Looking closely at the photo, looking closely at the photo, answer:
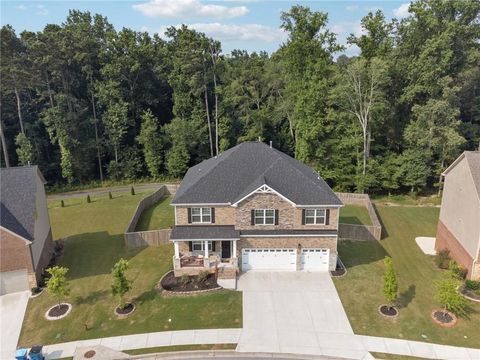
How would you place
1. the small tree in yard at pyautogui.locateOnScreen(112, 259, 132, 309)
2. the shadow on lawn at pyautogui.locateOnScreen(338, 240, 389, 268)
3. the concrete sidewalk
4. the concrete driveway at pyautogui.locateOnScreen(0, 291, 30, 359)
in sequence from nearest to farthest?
the concrete sidewalk → the concrete driveway at pyautogui.locateOnScreen(0, 291, 30, 359) → the small tree in yard at pyautogui.locateOnScreen(112, 259, 132, 309) → the shadow on lawn at pyautogui.locateOnScreen(338, 240, 389, 268)

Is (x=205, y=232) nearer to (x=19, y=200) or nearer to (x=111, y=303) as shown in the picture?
(x=111, y=303)

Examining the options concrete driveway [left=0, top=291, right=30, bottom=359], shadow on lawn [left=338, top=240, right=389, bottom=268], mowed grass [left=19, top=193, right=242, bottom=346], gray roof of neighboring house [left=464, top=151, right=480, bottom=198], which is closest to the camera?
concrete driveway [left=0, top=291, right=30, bottom=359]

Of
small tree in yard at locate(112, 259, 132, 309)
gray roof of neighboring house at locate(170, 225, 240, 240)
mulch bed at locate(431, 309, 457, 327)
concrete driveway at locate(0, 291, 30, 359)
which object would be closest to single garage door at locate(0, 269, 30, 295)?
concrete driveway at locate(0, 291, 30, 359)

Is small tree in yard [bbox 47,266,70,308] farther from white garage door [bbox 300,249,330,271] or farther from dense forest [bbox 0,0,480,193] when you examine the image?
dense forest [bbox 0,0,480,193]

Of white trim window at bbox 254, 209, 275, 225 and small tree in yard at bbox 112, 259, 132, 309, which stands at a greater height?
A: white trim window at bbox 254, 209, 275, 225

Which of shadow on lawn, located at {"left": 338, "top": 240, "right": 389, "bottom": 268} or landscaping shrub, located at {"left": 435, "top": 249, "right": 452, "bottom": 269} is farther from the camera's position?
shadow on lawn, located at {"left": 338, "top": 240, "right": 389, "bottom": 268}

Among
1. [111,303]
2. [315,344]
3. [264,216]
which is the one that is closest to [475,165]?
[264,216]

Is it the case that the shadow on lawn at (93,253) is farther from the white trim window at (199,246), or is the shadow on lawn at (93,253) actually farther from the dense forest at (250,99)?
the dense forest at (250,99)
